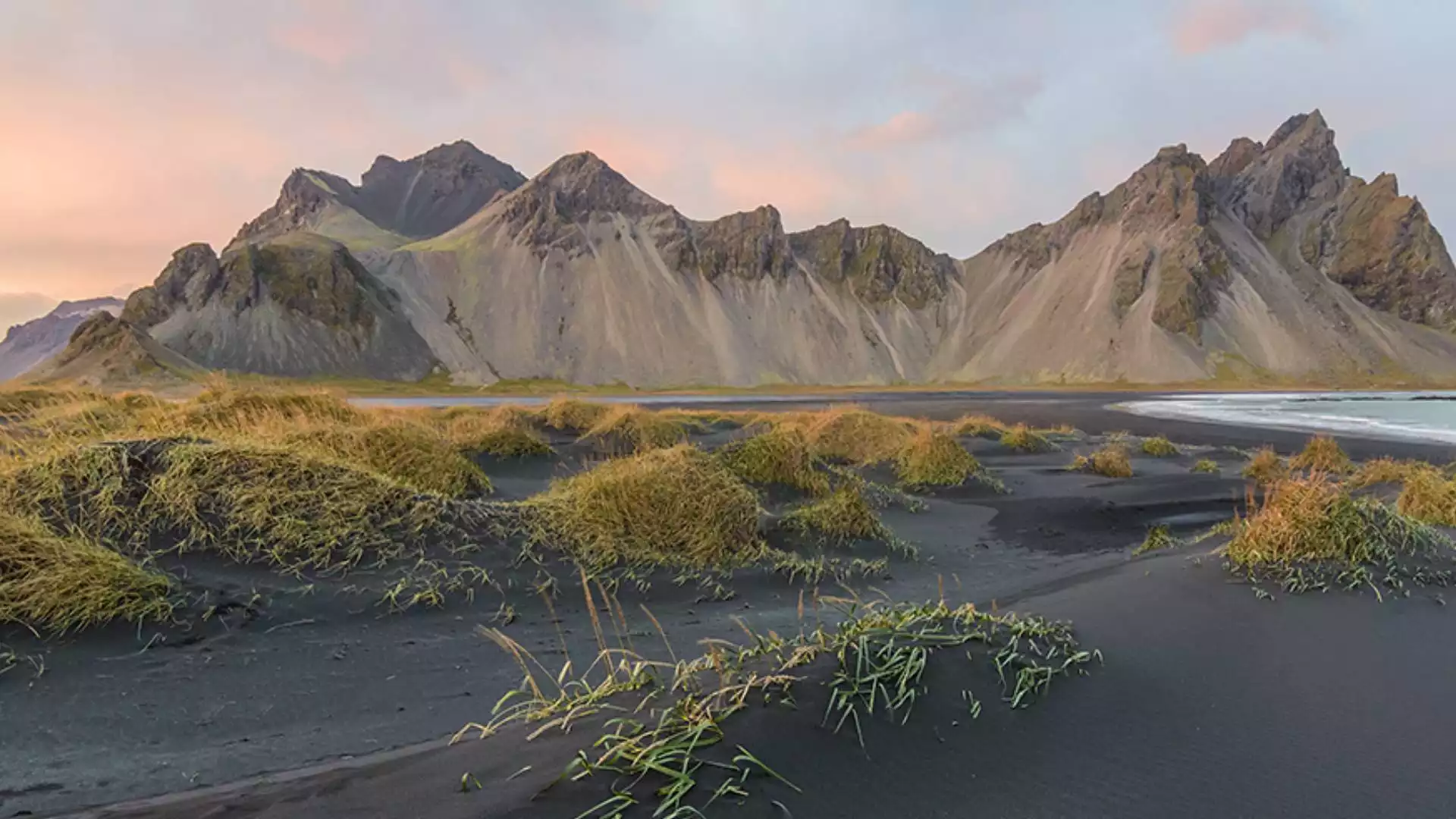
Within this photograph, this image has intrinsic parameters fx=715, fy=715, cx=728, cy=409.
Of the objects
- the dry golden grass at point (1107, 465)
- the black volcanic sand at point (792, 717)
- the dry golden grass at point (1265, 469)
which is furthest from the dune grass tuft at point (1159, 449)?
the black volcanic sand at point (792, 717)

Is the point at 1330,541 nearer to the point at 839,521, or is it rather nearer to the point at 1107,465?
the point at 839,521

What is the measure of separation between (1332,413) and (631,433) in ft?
167

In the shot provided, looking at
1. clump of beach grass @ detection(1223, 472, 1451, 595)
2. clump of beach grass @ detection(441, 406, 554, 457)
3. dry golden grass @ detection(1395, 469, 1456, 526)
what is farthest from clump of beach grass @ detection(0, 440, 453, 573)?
dry golden grass @ detection(1395, 469, 1456, 526)

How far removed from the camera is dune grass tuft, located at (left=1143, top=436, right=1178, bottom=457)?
22345 mm

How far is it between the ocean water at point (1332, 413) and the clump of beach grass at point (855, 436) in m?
25.1

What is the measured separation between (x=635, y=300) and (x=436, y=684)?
10838cm

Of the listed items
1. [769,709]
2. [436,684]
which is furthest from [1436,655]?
[436,684]

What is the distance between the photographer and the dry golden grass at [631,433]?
17656 mm

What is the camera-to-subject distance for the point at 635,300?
11100 centimetres

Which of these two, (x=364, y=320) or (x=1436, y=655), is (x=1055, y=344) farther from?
(x=1436, y=655)

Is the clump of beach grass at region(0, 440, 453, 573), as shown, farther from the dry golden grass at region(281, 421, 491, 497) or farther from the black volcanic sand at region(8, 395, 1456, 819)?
the dry golden grass at region(281, 421, 491, 497)

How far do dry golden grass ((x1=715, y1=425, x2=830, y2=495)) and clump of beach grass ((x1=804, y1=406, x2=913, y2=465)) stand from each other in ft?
16.9

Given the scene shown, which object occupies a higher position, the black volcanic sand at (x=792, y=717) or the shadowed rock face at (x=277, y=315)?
the shadowed rock face at (x=277, y=315)

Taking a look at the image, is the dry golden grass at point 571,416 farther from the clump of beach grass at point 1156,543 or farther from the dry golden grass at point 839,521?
the clump of beach grass at point 1156,543
